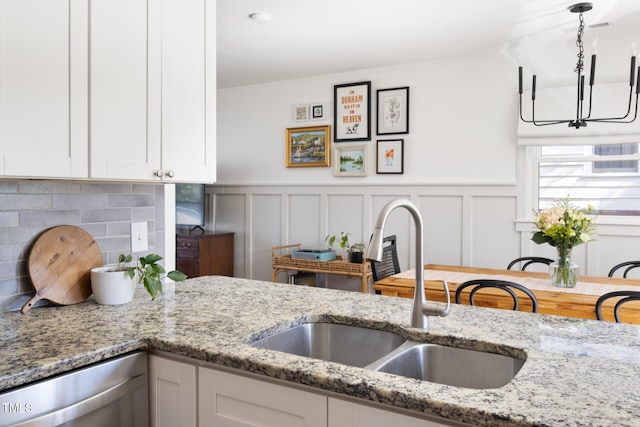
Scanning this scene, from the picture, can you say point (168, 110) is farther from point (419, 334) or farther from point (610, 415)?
point (610, 415)

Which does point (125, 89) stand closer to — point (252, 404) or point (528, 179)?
point (252, 404)

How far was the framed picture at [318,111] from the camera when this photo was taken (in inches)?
193

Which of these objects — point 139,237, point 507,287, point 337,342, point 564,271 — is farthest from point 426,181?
point 337,342

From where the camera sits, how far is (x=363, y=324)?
1569 millimetres

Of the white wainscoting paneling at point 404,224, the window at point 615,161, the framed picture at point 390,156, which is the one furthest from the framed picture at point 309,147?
the window at point 615,161

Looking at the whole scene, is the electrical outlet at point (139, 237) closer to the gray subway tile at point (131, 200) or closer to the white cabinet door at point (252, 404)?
the gray subway tile at point (131, 200)

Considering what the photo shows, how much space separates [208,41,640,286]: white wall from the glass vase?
3.57ft

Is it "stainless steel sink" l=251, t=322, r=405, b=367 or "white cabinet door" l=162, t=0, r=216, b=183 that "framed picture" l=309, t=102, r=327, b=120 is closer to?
"white cabinet door" l=162, t=0, r=216, b=183

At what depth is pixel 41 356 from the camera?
1.21 meters

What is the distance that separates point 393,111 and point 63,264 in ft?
11.0

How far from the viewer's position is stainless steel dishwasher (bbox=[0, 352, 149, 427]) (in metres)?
1.12

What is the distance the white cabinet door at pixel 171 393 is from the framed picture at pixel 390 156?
3.45 metres

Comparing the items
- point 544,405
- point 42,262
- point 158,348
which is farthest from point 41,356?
point 544,405

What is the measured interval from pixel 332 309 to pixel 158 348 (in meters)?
0.57
